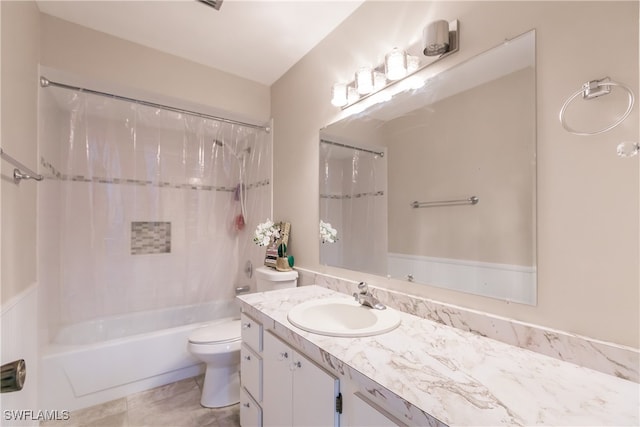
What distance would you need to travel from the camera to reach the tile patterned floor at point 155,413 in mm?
1720

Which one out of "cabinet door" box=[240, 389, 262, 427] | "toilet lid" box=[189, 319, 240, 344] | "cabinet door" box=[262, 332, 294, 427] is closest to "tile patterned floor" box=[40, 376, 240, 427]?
"cabinet door" box=[240, 389, 262, 427]

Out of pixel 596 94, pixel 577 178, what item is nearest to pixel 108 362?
pixel 577 178

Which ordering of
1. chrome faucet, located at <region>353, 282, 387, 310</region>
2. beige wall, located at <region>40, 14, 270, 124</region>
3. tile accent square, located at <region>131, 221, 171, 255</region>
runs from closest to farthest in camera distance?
1. chrome faucet, located at <region>353, 282, 387, 310</region>
2. beige wall, located at <region>40, 14, 270, 124</region>
3. tile accent square, located at <region>131, 221, 171, 255</region>

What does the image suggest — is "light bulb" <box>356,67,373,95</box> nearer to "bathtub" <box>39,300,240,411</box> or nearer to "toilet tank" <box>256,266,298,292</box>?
"toilet tank" <box>256,266,298,292</box>

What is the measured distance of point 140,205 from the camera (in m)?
2.57

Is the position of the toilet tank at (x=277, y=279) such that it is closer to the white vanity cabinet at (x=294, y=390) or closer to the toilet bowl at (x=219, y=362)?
the toilet bowl at (x=219, y=362)

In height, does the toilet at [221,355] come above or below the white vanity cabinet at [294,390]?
below

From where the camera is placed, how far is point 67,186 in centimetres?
212

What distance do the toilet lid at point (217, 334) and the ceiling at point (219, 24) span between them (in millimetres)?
2030

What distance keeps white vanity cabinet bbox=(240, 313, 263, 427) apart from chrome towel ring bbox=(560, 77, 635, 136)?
4.63 ft

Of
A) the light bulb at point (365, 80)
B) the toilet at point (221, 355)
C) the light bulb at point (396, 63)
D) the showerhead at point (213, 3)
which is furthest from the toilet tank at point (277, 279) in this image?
the showerhead at point (213, 3)

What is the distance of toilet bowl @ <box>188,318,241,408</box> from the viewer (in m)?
1.83

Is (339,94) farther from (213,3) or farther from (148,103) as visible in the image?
(148,103)

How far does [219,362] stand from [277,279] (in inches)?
26.3
